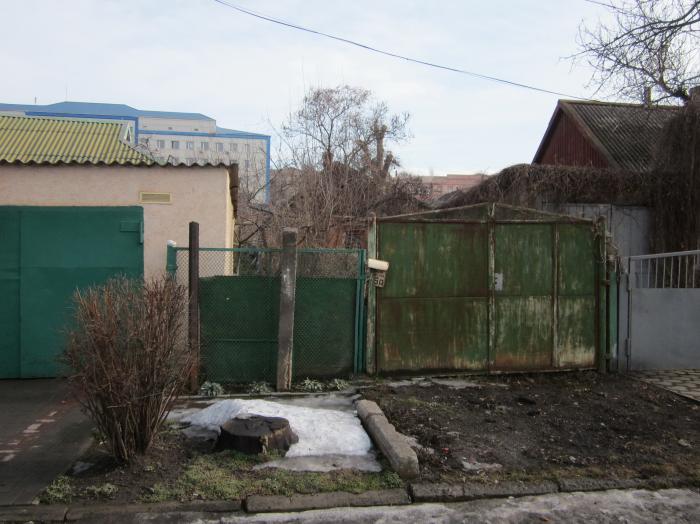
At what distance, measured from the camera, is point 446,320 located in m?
8.02

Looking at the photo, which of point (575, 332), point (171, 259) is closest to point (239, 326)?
point (171, 259)

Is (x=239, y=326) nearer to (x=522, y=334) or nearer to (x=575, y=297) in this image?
(x=522, y=334)

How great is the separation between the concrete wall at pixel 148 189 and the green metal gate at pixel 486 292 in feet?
8.26

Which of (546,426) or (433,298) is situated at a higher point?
(433,298)

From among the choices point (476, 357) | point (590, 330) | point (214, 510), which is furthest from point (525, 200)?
point (214, 510)

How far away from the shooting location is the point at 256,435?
195 inches

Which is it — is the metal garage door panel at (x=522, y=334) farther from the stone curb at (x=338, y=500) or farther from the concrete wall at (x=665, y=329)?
the stone curb at (x=338, y=500)

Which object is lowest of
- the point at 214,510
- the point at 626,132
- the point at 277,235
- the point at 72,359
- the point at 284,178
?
the point at 214,510

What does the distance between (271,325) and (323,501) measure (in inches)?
140

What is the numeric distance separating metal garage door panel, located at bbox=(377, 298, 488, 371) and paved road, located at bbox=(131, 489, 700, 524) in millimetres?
3543

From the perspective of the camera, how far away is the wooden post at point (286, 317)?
23.8 feet

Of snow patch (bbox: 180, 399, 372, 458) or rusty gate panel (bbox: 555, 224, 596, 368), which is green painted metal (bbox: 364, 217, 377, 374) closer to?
snow patch (bbox: 180, 399, 372, 458)

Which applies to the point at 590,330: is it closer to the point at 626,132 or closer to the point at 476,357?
the point at 476,357

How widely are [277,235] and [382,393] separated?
27.7 feet
